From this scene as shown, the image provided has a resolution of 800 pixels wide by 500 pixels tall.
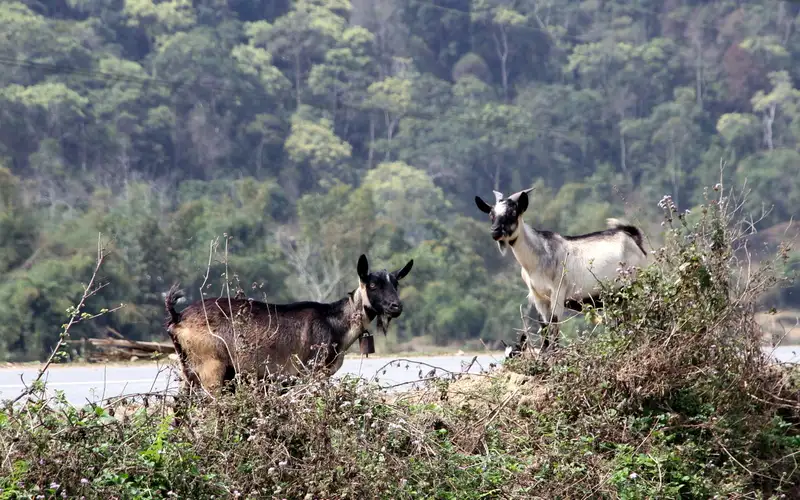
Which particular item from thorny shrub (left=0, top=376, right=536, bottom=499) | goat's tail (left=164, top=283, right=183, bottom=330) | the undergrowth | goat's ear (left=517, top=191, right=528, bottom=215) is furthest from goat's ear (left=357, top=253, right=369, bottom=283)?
goat's ear (left=517, top=191, right=528, bottom=215)

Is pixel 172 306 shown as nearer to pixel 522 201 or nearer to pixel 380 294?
pixel 380 294

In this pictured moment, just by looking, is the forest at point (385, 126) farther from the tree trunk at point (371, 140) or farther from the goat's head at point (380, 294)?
the goat's head at point (380, 294)

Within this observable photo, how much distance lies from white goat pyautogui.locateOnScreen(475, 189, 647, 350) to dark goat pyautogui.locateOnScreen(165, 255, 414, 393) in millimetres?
1832

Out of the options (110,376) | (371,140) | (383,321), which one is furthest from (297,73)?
(383,321)

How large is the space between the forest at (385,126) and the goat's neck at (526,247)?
1017 inches

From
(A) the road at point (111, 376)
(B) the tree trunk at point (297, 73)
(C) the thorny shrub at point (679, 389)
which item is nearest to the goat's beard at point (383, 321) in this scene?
(C) the thorny shrub at point (679, 389)

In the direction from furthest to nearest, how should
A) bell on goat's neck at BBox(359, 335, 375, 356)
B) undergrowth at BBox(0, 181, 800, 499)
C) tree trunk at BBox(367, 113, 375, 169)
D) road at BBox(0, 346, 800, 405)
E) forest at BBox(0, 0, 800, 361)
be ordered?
tree trunk at BBox(367, 113, 375, 169), forest at BBox(0, 0, 800, 361), road at BBox(0, 346, 800, 405), bell on goat's neck at BBox(359, 335, 375, 356), undergrowth at BBox(0, 181, 800, 499)

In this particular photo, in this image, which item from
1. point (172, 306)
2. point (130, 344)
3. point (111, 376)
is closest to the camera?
point (172, 306)

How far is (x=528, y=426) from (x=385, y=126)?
64548 mm

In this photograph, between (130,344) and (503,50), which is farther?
(503,50)

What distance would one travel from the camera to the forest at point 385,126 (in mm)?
43594

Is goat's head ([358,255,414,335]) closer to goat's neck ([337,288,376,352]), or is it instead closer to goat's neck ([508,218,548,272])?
goat's neck ([337,288,376,352])

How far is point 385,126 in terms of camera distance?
2864 inches

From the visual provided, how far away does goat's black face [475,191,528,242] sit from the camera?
39.3 ft
